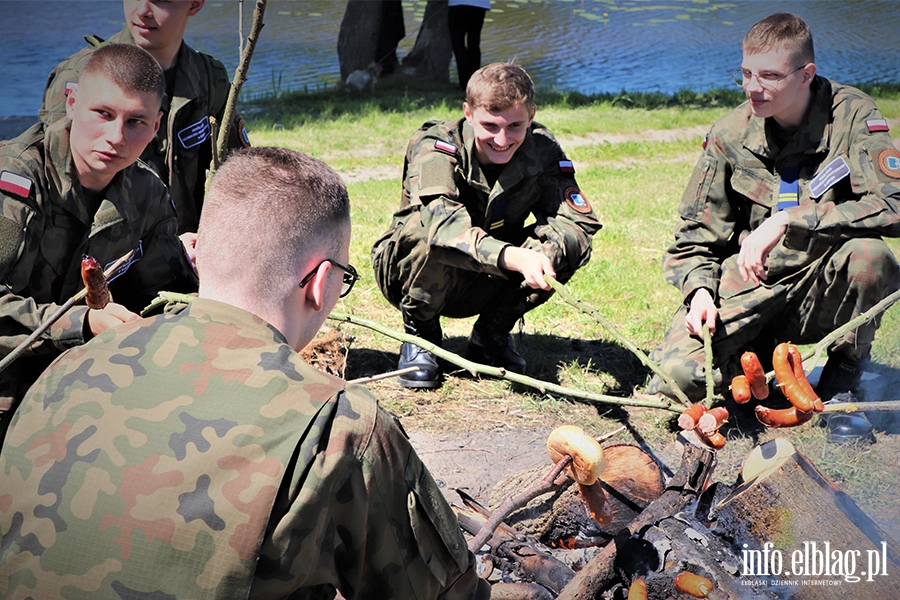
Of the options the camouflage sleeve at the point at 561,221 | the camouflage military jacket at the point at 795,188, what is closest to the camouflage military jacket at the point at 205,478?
the camouflage sleeve at the point at 561,221

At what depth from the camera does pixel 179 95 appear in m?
4.10

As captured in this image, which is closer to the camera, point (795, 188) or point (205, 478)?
point (205, 478)

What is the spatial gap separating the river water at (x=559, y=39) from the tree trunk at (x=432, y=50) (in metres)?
1.32

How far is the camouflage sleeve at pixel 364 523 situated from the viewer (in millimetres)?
1470

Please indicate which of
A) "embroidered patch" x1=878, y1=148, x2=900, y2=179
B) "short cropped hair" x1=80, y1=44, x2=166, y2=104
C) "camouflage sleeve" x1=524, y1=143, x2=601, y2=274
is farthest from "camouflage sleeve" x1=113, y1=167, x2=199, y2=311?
"embroidered patch" x1=878, y1=148, x2=900, y2=179

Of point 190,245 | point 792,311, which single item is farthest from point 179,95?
point 792,311

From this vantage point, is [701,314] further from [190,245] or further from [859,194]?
[190,245]

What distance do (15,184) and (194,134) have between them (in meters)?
1.48

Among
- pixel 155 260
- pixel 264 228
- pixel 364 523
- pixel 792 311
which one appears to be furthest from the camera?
pixel 792 311

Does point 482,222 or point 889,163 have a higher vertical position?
point 889,163

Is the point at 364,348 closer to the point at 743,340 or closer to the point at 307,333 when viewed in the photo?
the point at 743,340

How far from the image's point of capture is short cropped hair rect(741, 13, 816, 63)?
3645mm

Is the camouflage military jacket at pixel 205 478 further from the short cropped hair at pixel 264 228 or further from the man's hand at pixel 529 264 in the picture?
the man's hand at pixel 529 264

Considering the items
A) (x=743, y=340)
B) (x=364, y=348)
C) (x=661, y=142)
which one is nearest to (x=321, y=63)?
(x=661, y=142)
